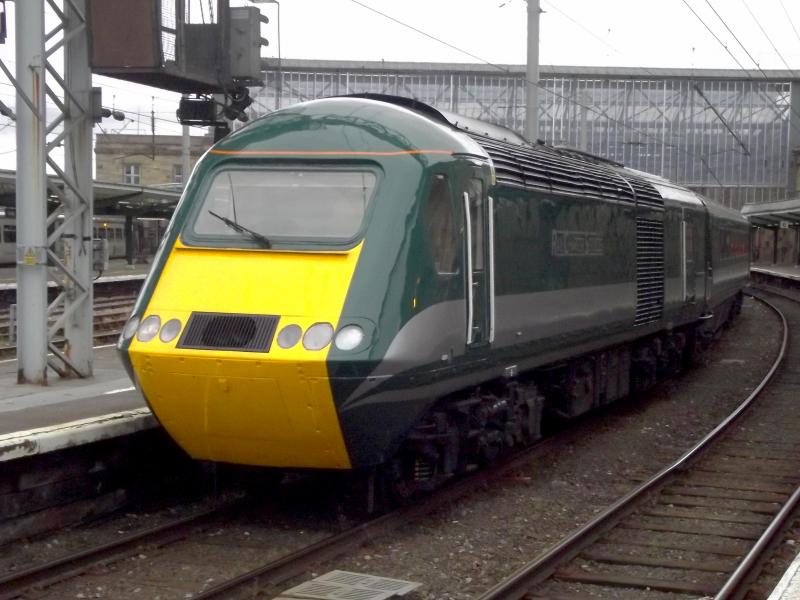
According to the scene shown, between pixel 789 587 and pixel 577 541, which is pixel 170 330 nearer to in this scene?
pixel 577 541

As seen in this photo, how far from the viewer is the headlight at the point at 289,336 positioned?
24.6ft

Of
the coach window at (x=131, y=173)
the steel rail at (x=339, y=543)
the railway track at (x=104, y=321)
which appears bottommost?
the steel rail at (x=339, y=543)

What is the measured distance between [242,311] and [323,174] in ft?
4.12

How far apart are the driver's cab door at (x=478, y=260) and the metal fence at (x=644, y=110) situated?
Answer: 48.5m

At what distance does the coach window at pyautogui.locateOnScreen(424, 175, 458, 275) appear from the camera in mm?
8180

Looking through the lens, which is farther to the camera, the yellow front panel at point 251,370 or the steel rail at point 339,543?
the yellow front panel at point 251,370

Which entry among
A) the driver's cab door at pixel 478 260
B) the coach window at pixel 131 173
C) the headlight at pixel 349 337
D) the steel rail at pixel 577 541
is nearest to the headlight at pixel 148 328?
the headlight at pixel 349 337

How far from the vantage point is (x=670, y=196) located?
53.7 ft

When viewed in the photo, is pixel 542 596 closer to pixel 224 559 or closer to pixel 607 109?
pixel 224 559

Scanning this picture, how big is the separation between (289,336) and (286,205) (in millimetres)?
1214

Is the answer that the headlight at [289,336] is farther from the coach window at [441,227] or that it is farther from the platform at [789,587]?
the platform at [789,587]

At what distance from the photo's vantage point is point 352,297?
7.64 m


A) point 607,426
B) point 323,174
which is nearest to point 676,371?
point 607,426

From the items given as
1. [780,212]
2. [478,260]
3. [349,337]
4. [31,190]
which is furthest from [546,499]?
[780,212]
